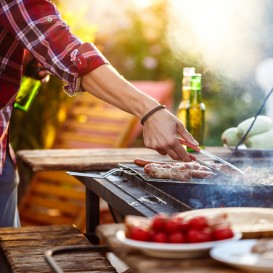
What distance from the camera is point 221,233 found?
1.71 metres

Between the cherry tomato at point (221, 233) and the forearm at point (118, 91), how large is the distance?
0.79 meters

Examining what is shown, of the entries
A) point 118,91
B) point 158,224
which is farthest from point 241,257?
point 118,91

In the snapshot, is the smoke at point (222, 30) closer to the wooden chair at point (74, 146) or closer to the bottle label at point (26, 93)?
the wooden chair at point (74, 146)

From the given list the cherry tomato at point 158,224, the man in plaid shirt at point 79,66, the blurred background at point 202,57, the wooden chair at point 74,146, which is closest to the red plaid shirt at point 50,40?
the man in plaid shirt at point 79,66

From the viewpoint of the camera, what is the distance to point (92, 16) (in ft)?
27.8

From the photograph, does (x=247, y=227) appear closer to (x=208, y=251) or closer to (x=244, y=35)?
(x=208, y=251)

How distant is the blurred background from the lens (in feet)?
15.2

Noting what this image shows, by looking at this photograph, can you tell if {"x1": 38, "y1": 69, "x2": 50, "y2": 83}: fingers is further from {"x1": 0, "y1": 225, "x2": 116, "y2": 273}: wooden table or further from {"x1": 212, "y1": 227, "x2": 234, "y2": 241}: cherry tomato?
{"x1": 212, "y1": 227, "x2": 234, "y2": 241}: cherry tomato

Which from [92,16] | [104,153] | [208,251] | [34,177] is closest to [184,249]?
[208,251]

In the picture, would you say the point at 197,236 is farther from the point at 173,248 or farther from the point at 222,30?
the point at 222,30

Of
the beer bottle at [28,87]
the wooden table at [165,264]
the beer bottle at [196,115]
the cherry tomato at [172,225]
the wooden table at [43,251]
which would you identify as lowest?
the wooden table at [43,251]

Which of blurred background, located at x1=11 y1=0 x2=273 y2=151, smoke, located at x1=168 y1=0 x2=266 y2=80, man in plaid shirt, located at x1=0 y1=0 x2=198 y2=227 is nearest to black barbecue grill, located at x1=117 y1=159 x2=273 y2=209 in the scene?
man in plaid shirt, located at x1=0 y1=0 x2=198 y2=227

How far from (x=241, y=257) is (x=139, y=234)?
0.80 feet

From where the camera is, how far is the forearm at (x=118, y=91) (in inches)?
96.3
